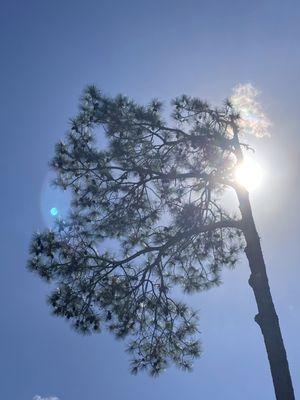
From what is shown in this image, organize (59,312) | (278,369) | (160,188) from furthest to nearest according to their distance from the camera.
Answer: (160,188)
(59,312)
(278,369)

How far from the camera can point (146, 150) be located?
36.6 feet

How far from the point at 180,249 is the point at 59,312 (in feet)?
8.10

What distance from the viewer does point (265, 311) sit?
9789mm

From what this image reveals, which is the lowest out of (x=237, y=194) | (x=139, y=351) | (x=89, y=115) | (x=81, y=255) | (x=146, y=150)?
(x=139, y=351)

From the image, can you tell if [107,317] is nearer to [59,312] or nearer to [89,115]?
[59,312]

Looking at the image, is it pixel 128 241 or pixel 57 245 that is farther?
pixel 128 241

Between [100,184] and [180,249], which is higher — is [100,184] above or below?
above

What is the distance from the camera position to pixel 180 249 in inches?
434

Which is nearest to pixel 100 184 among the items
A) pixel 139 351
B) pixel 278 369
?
pixel 139 351

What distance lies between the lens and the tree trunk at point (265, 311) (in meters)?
9.18

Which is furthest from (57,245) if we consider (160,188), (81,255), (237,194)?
(237,194)

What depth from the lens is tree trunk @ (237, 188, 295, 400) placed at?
30.1 feet

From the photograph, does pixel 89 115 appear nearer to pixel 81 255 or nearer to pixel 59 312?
pixel 81 255

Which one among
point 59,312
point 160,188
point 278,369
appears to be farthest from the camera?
point 160,188
